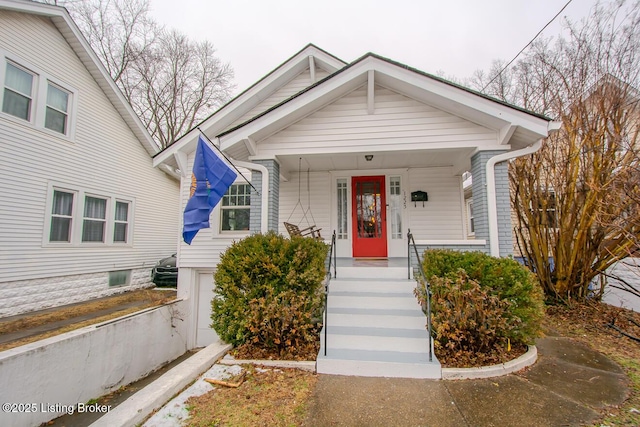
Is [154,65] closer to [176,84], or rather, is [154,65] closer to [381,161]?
[176,84]

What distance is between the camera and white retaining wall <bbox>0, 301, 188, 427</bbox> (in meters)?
3.79

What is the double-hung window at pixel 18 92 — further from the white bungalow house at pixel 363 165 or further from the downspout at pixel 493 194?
the downspout at pixel 493 194

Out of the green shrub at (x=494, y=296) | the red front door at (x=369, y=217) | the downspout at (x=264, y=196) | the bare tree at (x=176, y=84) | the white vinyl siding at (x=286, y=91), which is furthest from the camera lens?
the bare tree at (x=176, y=84)

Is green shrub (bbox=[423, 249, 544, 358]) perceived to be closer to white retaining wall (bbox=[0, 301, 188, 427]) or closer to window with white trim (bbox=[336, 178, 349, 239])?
window with white trim (bbox=[336, 178, 349, 239])

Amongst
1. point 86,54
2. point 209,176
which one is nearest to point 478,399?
point 209,176

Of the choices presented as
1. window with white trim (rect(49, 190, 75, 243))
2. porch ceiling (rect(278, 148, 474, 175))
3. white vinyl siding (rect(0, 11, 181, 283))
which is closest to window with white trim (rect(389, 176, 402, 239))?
porch ceiling (rect(278, 148, 474, 175))

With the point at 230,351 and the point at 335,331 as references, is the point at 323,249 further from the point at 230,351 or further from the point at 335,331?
the point at 230,351

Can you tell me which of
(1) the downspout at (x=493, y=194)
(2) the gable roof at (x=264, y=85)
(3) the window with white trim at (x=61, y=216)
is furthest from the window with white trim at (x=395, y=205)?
(3) the window with white trim at (x=61, y=216)

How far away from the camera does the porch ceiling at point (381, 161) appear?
22.2 ft

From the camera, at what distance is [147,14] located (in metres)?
17.5

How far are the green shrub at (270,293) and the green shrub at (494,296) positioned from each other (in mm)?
1841

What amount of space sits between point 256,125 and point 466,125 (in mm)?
4264

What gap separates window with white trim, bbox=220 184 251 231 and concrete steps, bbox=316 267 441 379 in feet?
12.2

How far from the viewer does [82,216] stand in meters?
9.05
